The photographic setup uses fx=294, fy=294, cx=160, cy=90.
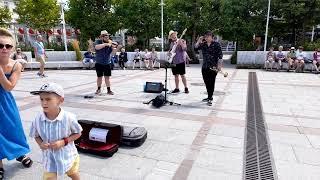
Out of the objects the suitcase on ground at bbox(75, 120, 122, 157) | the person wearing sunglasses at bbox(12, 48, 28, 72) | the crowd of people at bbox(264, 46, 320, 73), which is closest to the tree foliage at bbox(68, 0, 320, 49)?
the crowd of people at bbox(264, 46, 320, 73)

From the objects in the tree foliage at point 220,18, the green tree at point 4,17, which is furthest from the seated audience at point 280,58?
the green tree at point 4,17

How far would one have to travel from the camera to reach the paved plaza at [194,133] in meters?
3.80

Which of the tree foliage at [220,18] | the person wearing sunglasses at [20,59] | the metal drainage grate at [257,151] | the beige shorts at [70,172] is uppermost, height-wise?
the tree foliage at [220,18]

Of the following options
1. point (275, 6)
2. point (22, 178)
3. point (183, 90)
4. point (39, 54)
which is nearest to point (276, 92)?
point (183, 90)

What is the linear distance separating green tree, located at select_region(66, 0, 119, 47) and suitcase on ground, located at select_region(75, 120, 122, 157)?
897 inches

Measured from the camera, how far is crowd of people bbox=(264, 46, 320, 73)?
600 inches

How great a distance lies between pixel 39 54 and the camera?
12.5 m

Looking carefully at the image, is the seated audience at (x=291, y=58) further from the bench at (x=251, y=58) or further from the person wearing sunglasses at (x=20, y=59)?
the person wearing sunglasses at (x=20, y=59)

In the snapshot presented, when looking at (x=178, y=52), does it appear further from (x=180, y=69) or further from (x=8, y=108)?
(x=8, y=108)

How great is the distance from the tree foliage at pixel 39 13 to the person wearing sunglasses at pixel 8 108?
30.1 m

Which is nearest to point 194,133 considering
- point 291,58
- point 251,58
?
point 291,58

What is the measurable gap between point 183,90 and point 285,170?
5729 millimetres

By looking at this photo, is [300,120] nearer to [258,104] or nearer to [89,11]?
[258,104]

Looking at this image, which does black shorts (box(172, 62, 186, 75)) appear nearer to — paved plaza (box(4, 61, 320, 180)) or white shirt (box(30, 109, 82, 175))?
paved plaza (box(4, 61, 320, 180))
